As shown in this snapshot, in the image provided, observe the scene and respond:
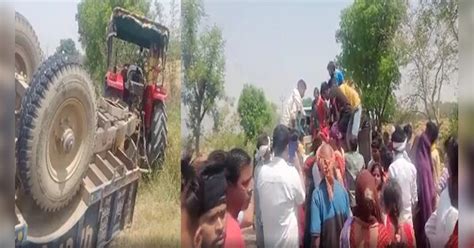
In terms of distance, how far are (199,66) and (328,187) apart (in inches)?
38.7

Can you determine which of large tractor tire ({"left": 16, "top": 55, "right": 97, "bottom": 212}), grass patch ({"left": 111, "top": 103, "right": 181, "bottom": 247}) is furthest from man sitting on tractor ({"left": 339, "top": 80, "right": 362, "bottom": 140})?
large tractor tire ({"left": 16, "top": 55, "right": 97, "bottom": 212})

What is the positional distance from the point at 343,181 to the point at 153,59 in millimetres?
1266

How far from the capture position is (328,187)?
4.64 m

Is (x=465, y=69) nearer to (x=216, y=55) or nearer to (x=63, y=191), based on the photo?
(x=216, y=55)

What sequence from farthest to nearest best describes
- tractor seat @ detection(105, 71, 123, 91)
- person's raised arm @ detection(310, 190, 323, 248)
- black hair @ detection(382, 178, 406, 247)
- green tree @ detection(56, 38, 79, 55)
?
black hair @ detection(382, 178, 406, 247)
person's raised arm @ detection(310, 190, 323, 248)
tractor seat @ detection(105, 71, 123, 91)
green tree @ detection(56, 38, 79, 55)

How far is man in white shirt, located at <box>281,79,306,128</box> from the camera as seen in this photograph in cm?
452

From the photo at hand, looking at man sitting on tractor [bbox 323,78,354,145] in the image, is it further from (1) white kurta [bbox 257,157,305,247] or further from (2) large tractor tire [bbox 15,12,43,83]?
(2) large tractor tire [bbox 15,12,43,83]

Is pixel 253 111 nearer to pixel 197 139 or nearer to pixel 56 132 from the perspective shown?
pixel 197 139

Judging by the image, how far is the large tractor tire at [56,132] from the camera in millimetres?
3773

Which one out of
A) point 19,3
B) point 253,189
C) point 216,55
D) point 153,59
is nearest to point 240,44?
point 216,55

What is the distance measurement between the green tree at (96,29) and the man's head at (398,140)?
5.26 feet

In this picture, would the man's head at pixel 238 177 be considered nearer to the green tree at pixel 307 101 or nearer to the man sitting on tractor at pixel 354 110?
the green tree at pixel 307 101

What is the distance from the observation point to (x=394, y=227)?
4.75 metres

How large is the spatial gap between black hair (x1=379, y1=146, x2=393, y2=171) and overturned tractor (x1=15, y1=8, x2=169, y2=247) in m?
1.24
